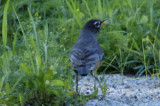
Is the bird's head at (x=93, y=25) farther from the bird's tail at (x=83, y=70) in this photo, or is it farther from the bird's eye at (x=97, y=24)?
the bird's tail at (x=83, y=70)

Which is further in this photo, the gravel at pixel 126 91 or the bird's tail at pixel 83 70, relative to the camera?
the bird's tail at pixel 83 70

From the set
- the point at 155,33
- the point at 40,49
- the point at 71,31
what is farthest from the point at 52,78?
the point at 155,33

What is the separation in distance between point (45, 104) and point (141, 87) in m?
1.49

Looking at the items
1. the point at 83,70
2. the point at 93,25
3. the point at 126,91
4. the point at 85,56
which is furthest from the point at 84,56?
the point at 93,25

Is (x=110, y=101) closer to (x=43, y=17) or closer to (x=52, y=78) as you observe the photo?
(x=52, y=78)

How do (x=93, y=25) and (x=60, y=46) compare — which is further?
(x=93, y=25)

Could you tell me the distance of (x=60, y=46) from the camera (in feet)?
12.6

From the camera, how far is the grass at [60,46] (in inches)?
120

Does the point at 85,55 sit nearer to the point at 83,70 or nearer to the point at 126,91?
the point at 83,70

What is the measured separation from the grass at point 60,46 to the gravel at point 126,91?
14cm

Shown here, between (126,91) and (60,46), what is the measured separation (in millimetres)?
927

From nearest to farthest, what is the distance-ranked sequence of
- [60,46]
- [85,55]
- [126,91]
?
[60,46], [126,91], [85,55]

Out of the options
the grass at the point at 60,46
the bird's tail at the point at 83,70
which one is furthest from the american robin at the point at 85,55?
the grass at the point at 60,46

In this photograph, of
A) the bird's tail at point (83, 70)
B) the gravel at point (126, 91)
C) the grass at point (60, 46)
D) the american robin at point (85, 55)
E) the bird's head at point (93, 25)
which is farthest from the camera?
the bird's head at point (93, 25)
